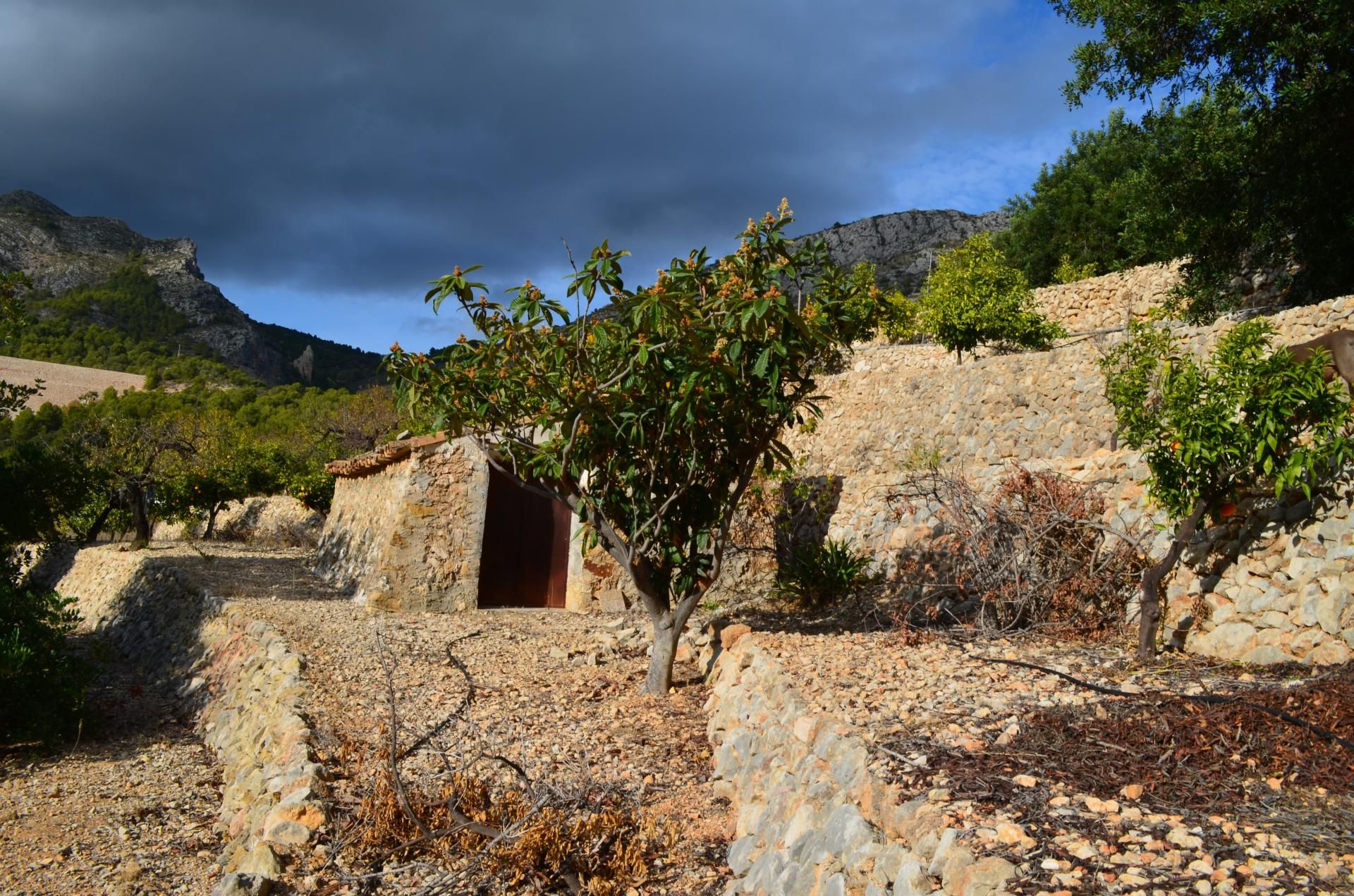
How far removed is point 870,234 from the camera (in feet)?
183

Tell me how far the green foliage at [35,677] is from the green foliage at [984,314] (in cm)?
1873

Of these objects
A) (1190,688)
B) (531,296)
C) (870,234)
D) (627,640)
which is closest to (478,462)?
(627,640)

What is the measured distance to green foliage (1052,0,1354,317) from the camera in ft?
38.3

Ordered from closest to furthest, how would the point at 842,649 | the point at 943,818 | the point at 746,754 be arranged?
the point at 943,818 → the point at 746,754 → the point at 842,649

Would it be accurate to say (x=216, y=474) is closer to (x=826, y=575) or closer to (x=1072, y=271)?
(x=826, y=575)

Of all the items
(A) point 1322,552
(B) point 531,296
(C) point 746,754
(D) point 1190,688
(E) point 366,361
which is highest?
(E) point 366,361

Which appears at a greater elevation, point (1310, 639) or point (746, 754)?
point (1310, 639)

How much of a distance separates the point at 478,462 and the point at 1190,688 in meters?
9.78

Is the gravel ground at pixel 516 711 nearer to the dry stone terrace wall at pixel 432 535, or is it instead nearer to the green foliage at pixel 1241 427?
the dry stone terrace wall at pixel 432 535

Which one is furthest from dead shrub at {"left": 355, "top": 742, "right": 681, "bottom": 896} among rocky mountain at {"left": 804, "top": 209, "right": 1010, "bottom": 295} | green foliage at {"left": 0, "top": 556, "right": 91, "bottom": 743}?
rocky mountain at {"left": 804, "top": 209, "right": 1010, "bottom": 295}

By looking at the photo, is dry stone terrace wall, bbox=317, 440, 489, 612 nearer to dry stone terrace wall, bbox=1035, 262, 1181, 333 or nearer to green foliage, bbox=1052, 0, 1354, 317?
green foliage, bbox=1052, 0, 1354, 317

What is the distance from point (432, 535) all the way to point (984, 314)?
14.6 meters

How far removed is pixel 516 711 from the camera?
7730 mm

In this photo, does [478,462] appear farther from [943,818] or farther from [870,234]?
[870,234]
